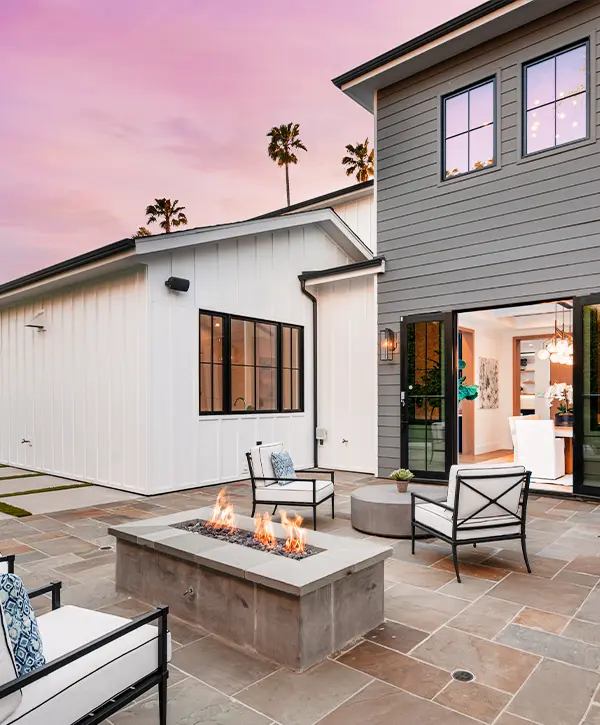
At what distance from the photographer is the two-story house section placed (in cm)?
641

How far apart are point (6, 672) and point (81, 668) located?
0.31 m

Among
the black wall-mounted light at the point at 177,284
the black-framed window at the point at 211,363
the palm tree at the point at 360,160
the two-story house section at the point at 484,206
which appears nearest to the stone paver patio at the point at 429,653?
the two-story house section at the point at 484,206

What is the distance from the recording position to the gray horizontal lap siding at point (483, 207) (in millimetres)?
6410

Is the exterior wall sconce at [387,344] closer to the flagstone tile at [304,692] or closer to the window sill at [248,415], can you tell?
the window sill at [248,415]

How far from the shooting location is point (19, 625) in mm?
1689

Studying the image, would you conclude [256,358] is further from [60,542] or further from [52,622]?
[52,622]

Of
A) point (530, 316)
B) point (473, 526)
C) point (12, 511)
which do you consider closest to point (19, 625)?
point (473, 526)

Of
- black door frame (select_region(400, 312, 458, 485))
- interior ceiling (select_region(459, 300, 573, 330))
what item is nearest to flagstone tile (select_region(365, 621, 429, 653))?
black door frame (select_region(400, 312, 458, 485))

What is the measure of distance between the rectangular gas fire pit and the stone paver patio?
89 millimetres

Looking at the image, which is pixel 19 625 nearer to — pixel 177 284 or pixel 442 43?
pixel 177 284

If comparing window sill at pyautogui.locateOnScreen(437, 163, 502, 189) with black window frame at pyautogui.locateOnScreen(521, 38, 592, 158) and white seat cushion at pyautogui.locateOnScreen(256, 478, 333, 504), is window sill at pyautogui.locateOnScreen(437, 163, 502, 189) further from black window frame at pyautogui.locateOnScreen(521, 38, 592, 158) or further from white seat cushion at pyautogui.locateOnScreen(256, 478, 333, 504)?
white seat cushion at pyautogui.locateOnScreen(256, 478, 333, 504)

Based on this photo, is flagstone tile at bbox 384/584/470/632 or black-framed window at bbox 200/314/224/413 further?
black-framed window at bbox 200/314/224/413

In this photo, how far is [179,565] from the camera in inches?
127

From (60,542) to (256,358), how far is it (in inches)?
171
